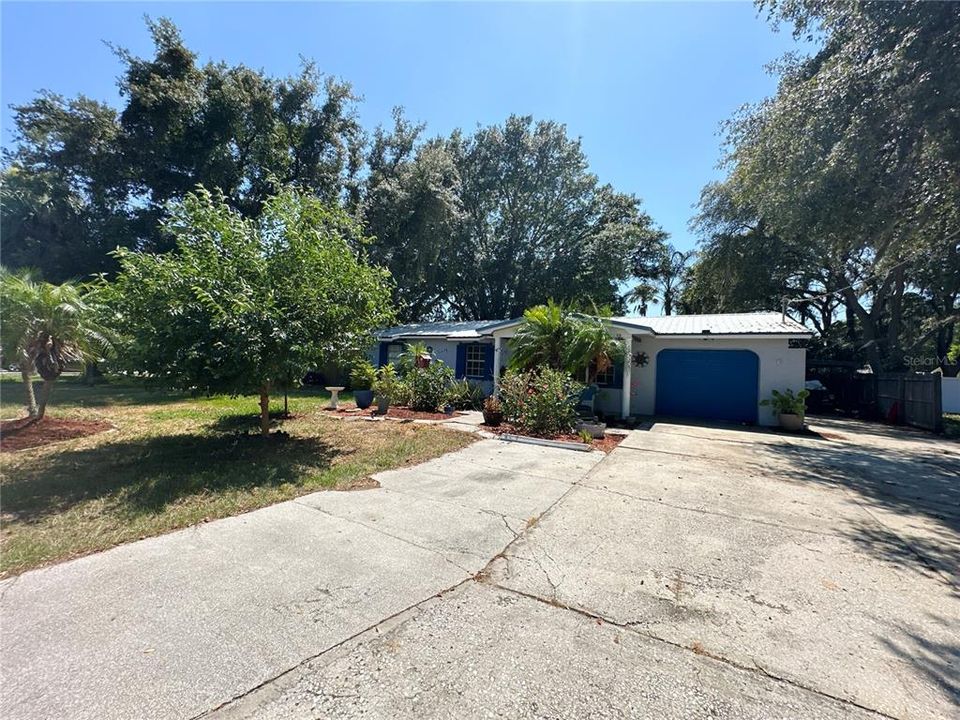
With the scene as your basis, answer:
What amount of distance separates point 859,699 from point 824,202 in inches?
344

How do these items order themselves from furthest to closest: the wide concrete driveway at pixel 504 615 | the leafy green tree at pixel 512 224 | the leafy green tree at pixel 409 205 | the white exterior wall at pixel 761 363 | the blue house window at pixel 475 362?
the leafy green tree at pixel 512 224 < the leafy green tree at pixel 409 205 < the blue house window at pixel 475 362 < the white exterior wall at pixel 761 363 < the wide concrete driveway at pixel 504 615

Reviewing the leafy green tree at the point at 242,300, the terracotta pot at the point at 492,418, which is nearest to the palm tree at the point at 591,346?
the terracotta pot at the point at 492,418

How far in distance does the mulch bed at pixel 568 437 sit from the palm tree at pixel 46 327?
25.4ft

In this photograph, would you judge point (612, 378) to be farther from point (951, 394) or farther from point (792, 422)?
point (951, 394)

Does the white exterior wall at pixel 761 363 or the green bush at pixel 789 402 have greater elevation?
the white exterior wall at pixel 761 363

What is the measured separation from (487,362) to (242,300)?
10.4 meters

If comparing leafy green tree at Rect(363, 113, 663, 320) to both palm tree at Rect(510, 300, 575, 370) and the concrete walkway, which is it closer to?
palm tree at Rect(510, 300, 575, 370)

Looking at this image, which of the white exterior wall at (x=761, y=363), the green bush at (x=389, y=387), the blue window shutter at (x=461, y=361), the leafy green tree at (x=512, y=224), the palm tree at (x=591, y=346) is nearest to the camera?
the palm tree at (x=591, y=346)

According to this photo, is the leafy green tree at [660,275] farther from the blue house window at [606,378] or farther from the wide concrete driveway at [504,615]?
the wide concrete driveway at [504,615]

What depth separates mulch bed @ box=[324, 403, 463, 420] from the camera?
11285 mm

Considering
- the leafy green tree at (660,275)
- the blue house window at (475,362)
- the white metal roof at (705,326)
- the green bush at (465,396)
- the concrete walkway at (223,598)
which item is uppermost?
the leafy green tree at (660,275)

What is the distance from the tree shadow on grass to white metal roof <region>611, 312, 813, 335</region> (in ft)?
29.2

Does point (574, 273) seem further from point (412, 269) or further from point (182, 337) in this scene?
point (182, 337)

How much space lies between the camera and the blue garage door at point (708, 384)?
40.5 feet
